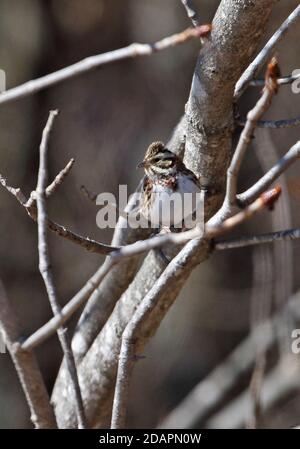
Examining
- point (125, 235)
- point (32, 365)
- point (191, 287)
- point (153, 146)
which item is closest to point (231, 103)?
point (153, 146)

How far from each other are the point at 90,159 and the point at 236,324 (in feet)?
5.54

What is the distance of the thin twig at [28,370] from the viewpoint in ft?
8.20

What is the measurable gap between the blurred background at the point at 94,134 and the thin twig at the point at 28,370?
2540mm

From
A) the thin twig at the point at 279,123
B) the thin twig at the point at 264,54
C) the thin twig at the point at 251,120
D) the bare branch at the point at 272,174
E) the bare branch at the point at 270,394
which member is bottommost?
the bare branch at the point at 270,394

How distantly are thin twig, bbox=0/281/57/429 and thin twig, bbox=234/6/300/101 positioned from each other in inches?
39.3

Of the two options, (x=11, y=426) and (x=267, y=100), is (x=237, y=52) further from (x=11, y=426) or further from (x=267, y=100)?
(x=11, y=426)

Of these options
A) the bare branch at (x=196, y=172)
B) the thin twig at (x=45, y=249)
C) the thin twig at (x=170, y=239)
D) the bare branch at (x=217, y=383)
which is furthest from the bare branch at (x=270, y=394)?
the thin twig at (x=170, y=239)

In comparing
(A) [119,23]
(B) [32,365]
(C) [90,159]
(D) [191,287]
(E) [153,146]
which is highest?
(A) [119,23]

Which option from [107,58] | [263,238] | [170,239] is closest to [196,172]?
[263,238]

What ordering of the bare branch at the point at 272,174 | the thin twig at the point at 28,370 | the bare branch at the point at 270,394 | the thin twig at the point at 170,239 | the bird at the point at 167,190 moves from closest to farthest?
the thin twig at the point at 170,239 < the bare branch at the point at 272,174 < the thin twig at the point at 28,370 < the bird at the point at 167,190 < the bare branch at the point at 270,394

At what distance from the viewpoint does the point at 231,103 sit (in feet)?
7.68

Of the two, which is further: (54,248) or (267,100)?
(54,248)

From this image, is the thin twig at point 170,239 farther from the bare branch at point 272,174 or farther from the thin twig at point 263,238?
the thin twig at point 263,238

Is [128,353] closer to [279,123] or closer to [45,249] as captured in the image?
[45,249]
